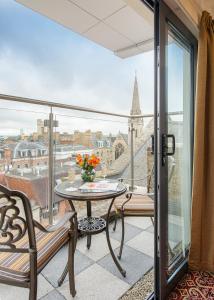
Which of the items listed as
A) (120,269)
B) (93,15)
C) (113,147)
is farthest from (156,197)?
(93,15)

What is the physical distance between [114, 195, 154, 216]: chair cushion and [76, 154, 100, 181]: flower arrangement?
385 millimetres

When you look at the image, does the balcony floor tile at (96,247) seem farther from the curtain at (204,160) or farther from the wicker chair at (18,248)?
the wicker chair at (18,248)

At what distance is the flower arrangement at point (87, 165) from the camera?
6.46 ft

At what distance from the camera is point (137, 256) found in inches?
76.4

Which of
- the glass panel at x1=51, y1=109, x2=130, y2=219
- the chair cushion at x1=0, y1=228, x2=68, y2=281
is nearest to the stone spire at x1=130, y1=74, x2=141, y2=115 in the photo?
the glass panel at x1=51, y1=109, x2=130, y2=219

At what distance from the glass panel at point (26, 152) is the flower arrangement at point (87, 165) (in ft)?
1.09

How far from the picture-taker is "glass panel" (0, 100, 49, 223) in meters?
1.66

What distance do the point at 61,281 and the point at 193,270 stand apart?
3.64 feet

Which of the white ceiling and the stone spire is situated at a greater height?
the white ceiling

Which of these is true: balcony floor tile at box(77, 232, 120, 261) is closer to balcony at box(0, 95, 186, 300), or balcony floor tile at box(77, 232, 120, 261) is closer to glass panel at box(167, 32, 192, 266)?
balcony at box(0, 95, 186, 300)

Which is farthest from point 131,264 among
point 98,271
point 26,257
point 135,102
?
point 135,102

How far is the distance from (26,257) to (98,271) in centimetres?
87

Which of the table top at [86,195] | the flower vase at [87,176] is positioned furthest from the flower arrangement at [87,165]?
the table top at [86,195]

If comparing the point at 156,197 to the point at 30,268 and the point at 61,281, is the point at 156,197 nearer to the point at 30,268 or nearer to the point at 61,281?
the point at 30,268
